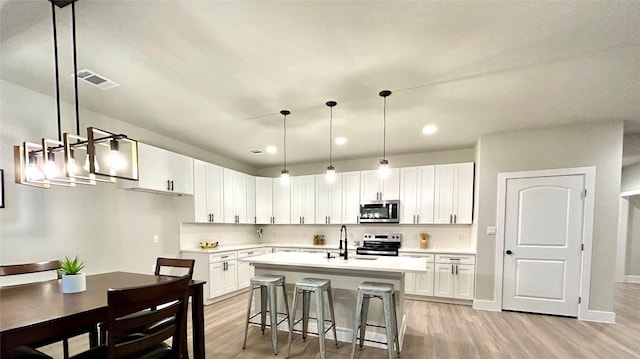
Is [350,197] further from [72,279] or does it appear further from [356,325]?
[72,279]

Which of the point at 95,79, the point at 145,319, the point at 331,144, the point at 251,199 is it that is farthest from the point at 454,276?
the point at 95,79

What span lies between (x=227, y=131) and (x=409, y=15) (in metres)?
3.03

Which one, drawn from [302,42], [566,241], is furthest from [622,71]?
[302,42]

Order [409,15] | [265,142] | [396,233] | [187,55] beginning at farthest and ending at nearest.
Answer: [396,233] → [265,142] → [187,55] → [409,15]

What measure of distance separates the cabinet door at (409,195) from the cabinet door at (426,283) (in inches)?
35.6

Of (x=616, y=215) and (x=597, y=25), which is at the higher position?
(x=597, y=25)

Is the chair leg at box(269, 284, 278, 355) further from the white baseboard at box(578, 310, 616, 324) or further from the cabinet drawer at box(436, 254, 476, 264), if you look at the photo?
the white baseboard at box(578, 310, 616, 324)

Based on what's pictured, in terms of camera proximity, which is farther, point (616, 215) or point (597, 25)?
point (616, 215)

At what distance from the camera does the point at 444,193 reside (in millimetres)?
4766

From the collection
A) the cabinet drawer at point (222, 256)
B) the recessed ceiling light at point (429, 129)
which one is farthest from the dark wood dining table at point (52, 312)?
the recessed ceiling light at point (429, 129)

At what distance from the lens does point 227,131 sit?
398 cm

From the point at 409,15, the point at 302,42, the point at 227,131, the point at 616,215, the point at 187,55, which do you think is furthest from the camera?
the point at 227,131

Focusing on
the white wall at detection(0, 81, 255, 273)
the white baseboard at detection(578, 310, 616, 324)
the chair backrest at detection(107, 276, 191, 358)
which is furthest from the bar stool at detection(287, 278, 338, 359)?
the white baseboard at detection(578, 310, 616, 324)

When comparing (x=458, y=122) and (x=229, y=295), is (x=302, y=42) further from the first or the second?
(x=229, y=295)
